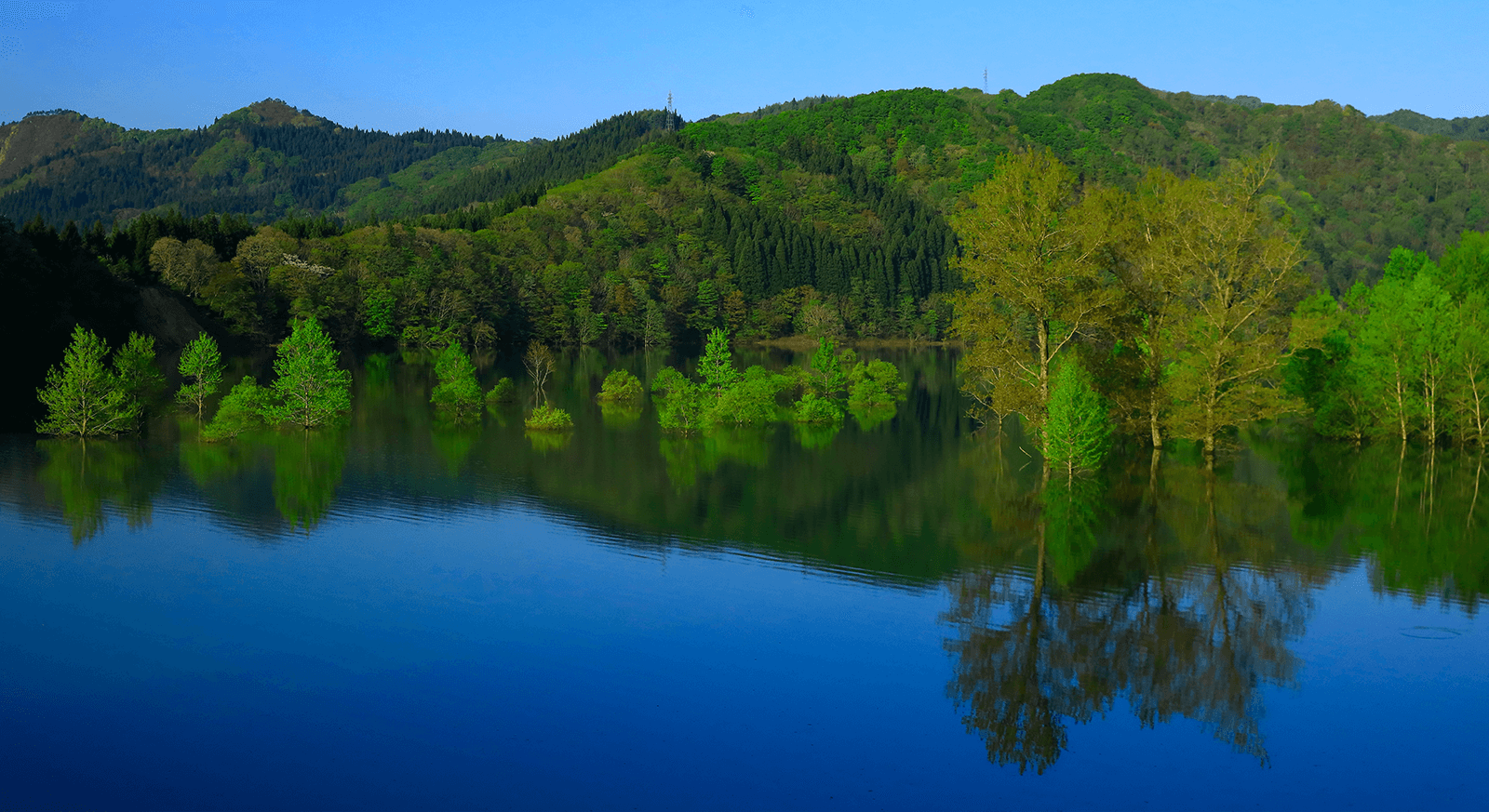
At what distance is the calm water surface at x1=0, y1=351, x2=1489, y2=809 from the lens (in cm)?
1508

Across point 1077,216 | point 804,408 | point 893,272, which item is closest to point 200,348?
point 804,408

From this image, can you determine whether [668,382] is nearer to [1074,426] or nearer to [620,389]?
[620,389]

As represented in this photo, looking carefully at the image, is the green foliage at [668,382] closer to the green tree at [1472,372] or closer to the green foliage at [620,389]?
the green foliage at [620,389]

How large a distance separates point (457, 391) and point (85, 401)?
18.5 meters

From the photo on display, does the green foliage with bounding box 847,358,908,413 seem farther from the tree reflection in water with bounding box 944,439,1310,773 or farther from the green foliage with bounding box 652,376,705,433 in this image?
the tree reflection in water with bounding box 944,439,1310,773

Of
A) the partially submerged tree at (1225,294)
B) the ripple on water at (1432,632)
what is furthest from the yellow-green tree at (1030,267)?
the ripple on water at (1432,632)

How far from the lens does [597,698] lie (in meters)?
17.7

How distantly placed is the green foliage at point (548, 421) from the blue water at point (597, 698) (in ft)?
88.4

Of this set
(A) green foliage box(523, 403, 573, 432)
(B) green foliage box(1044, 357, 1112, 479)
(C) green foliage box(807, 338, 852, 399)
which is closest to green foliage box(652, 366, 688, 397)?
(A) green foliage box(523, 403, 573, 432)

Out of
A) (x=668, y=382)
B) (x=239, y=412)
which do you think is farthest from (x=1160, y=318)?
(x=239, y=412)

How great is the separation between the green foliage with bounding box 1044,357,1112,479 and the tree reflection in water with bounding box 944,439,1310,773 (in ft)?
13.3

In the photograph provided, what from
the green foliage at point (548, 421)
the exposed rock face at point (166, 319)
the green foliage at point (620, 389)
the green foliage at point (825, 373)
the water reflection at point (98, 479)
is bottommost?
the water reflection at point (98, 479)

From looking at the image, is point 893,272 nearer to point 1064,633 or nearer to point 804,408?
point 804,408

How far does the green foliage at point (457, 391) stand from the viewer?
59.3 metres
